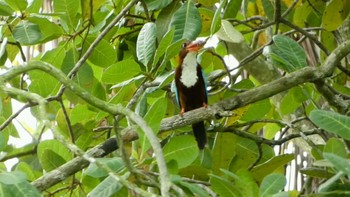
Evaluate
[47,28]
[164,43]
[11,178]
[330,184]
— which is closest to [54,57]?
[47,28]

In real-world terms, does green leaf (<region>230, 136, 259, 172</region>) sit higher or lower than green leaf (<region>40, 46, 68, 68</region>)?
lower

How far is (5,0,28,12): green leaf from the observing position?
2683 mm

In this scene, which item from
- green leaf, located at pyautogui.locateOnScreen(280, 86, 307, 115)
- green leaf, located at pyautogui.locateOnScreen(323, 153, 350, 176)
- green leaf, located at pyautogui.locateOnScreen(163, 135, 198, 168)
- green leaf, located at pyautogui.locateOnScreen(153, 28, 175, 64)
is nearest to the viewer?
green leaf, located at pyautogui.locateOnScreen(323, 153, 350, 176)

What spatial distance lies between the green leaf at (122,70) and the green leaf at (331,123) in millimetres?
757

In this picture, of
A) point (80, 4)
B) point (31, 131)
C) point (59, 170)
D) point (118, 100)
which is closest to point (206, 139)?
point (118, 100)

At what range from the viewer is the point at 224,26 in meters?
→ 2.61

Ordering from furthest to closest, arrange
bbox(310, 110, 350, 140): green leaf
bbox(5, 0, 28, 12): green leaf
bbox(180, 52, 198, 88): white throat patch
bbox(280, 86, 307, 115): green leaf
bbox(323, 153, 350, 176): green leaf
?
bbox(180, 52, 198, 88): white throat patch
bbox(280, 86, 307, 115): green leaf
bbox(5, 0, 28, 12): green leaf
bbox(310, 110, 350, 140): green leaf
bbox(323, 153, 350, 176): green leaf

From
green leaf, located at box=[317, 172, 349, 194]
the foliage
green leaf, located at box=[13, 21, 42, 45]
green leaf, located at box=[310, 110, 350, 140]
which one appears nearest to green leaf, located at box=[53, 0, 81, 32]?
the foliage

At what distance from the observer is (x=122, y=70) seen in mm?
2615

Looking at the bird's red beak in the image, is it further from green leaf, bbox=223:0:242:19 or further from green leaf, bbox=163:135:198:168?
green leaf, bbox=163:135:198:168

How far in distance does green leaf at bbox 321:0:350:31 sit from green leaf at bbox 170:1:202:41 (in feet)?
1.92

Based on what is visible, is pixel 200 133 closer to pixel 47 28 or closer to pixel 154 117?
pixel 47 28

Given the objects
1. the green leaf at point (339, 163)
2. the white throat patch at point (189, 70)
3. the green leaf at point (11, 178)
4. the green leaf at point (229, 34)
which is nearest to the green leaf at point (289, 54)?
the green leaf at point (229, 34)

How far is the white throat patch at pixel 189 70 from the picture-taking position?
3.25 m
